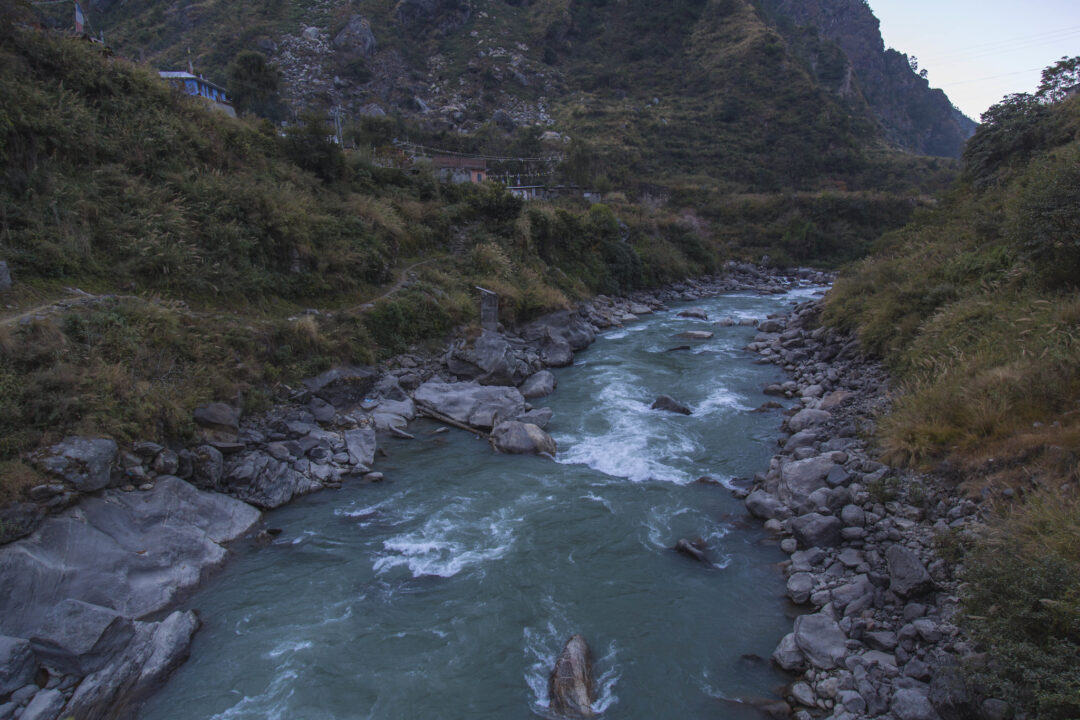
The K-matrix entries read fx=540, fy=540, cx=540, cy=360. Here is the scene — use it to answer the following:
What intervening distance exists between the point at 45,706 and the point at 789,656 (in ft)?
27.9

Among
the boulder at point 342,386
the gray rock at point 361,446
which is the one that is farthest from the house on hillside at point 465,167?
the gray rock at point 361,446

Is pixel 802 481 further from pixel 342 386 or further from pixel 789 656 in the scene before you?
pixel 342 386

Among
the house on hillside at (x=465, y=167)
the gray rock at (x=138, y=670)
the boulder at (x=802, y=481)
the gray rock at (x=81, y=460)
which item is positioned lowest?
the gray rock at (x=138, y=670)

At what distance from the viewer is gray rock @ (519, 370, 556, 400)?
17.1 m

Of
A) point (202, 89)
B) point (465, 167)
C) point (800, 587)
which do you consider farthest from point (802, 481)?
point (465, 167)

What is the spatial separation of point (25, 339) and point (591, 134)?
64.3 meters

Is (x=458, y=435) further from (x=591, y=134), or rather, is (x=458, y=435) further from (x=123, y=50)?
(x=123, y=50)

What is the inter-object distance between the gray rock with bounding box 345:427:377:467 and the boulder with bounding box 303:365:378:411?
6.73 feet

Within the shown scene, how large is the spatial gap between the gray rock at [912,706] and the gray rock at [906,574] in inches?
62.6

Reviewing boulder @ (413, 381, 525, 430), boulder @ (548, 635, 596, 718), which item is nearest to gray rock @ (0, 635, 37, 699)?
boulder @ (548, 635, 596, 718)

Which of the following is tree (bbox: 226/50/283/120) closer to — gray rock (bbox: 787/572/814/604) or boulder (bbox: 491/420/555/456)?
boulder (bbox: 491/420/555/456)

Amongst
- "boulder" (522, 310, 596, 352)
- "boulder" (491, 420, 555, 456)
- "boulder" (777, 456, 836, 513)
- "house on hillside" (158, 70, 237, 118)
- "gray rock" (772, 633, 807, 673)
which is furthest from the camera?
"house on hillside" (158, 70, 237, 118)

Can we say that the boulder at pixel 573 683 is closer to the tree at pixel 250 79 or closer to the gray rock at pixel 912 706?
the gray rock at pixel 912 706

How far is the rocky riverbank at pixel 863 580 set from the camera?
19.1ft
